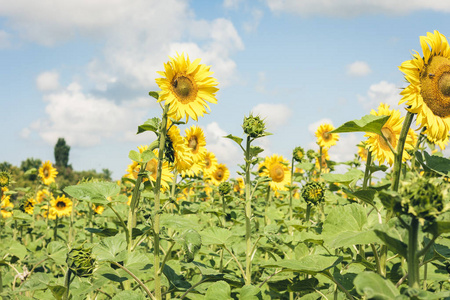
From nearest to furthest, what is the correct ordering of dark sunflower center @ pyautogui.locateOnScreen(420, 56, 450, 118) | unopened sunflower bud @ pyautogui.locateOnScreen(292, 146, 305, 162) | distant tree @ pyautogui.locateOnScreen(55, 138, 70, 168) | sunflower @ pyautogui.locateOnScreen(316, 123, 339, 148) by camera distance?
dark sunflower center @ pyautogui.locateOnScreen(420, 56, 450, 118), unopened sunflower bud @ pyautogui.locateOnScreen(292, 146, 305, 162), sunflower @ pyautogui.locateOnScreen(316, 123, 339, 148), distant tree @ pyautogui.locateOnScreen(55, 138, 70, 168)

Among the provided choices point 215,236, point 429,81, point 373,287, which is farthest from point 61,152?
point 373,287

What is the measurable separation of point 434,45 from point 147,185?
9.50 feet

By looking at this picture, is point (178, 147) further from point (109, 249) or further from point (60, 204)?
point (60, 204)

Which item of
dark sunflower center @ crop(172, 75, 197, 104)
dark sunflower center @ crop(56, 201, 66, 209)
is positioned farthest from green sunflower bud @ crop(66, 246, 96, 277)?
dark sunflower center @ crop(56, 201, 66, 209)

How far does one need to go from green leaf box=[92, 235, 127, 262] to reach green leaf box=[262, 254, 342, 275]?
97 cm

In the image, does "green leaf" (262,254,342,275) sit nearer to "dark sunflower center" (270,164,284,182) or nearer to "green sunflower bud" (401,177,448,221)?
"green sunflower bud" (401,177,448,221)

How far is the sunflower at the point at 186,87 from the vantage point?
284 cm

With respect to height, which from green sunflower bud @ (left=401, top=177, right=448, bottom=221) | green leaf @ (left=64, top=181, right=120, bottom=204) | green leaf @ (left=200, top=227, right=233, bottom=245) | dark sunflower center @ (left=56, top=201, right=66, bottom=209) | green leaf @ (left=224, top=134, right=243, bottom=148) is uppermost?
green leaf @ (left=224, top=134, right=243, bottom=148)

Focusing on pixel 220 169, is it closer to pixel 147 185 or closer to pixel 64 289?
pixel 147 185

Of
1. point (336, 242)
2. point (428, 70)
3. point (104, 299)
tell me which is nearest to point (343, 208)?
point (336, 242)

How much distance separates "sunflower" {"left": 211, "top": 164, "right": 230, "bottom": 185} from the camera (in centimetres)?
756

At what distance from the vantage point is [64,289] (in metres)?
2.13

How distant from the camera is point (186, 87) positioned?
2.98m

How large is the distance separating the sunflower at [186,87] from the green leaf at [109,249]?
0.95 metres
